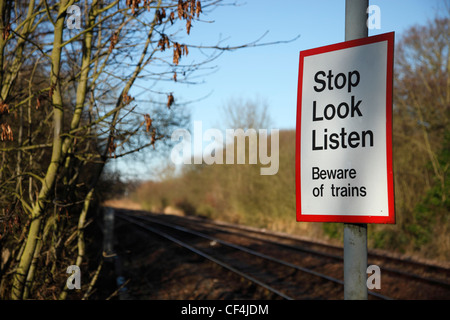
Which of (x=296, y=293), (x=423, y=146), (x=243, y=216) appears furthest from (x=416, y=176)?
(x=243, y=216)

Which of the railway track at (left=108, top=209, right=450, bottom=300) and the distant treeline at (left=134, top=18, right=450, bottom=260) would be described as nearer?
the railway track at (left=108, top=209, right=450, bottom=300)

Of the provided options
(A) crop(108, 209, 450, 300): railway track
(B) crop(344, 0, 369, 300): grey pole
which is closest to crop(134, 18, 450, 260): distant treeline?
(A) crop(108, 209, 450, 300): railway track

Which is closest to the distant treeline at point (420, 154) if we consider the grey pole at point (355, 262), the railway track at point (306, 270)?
the railway track at point (306, 270)

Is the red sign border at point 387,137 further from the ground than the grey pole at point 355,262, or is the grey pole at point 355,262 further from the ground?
the red sign border at point 387,137

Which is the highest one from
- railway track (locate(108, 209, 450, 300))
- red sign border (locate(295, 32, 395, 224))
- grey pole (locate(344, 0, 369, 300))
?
red sign border (locate(295, 32, 395, 224))

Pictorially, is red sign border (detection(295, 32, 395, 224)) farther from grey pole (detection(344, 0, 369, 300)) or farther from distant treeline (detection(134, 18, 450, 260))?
distant treeline (detection(134, 18, 450, 260))

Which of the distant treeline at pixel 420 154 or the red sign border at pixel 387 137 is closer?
the red sign border at pixel 387 137

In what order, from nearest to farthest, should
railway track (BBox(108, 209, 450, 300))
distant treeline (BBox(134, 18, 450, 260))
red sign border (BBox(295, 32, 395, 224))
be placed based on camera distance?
1. red sign border (BBox(295, 32, 395, 224))
2. railway track (BBox(108, 209, 450, 300))
3. distant treeline (BBox(134, 18, 450, 260))

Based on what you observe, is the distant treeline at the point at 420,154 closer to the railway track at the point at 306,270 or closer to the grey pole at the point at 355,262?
the railway track at the point at 306,270

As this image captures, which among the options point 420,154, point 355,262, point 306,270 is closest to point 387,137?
point 355,262

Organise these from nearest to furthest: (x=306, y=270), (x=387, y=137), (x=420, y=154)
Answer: (x=387, y=137), (x=306, y=270), (x=420, y=154)

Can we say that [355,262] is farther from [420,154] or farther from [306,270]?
[420,154]

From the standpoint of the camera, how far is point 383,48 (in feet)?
7.16

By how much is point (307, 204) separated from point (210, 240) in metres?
17.4
